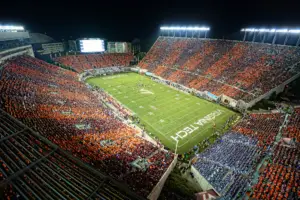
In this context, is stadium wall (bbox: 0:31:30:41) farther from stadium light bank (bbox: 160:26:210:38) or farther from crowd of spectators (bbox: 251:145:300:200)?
crowd of spectators (bbox: 251:145:300:200)

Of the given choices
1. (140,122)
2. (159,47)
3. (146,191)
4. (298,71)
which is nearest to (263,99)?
(298,71)

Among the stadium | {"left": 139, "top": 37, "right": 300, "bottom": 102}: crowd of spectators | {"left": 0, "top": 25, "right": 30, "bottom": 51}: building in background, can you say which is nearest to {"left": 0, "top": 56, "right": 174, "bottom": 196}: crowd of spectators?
the stadium

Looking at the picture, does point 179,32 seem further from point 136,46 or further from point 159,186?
point 159,186

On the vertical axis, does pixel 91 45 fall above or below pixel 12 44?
below

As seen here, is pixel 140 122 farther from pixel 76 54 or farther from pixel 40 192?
pixel 76 54

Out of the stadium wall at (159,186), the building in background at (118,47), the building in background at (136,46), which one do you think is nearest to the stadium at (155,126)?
the stadium wall at (159,186)

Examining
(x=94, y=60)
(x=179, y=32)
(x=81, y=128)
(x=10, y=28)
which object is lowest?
(x=81, y=128)

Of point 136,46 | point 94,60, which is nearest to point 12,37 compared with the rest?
point 94,60
